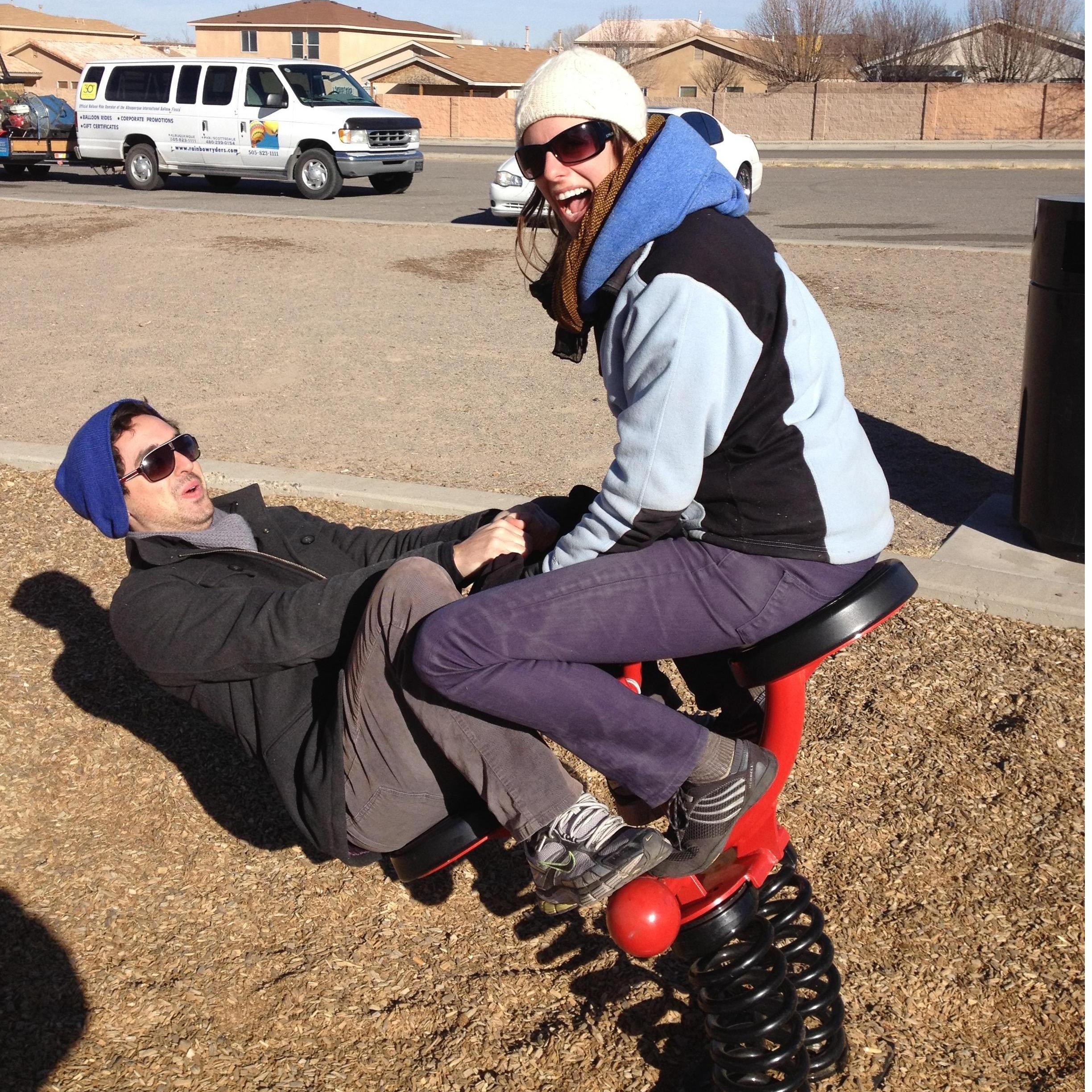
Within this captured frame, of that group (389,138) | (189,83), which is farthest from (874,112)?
(189,83)

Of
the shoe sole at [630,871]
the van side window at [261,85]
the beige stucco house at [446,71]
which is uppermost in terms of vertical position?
the beige stucco house at [446,71]

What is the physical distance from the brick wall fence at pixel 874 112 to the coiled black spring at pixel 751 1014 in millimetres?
47049

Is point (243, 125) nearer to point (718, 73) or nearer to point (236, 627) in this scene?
point (236, 627)

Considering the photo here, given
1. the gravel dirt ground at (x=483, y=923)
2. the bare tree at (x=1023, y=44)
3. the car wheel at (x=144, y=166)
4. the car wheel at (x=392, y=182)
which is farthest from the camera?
the bare tree at (x=1023, y=44)

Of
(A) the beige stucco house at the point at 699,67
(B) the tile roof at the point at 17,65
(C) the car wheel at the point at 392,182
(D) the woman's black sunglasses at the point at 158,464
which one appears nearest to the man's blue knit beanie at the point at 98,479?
(D) the woman's black sunglasses at the point at 158,464

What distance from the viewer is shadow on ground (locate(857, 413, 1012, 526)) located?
5332mm

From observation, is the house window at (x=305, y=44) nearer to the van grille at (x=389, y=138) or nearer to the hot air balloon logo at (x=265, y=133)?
the van grille at (x=389, y=138)

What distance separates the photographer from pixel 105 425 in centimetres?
272

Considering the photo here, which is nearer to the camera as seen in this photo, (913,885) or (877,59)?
(913,885)

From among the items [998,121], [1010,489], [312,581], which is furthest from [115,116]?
[998,121]

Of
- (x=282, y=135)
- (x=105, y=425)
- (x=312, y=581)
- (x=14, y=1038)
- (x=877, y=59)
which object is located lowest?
(x=14, y=1038)

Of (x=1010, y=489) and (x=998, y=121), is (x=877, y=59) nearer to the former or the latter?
(x=998, y=121)

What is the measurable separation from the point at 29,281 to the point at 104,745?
8.70 m

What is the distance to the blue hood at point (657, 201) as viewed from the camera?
208 cm
